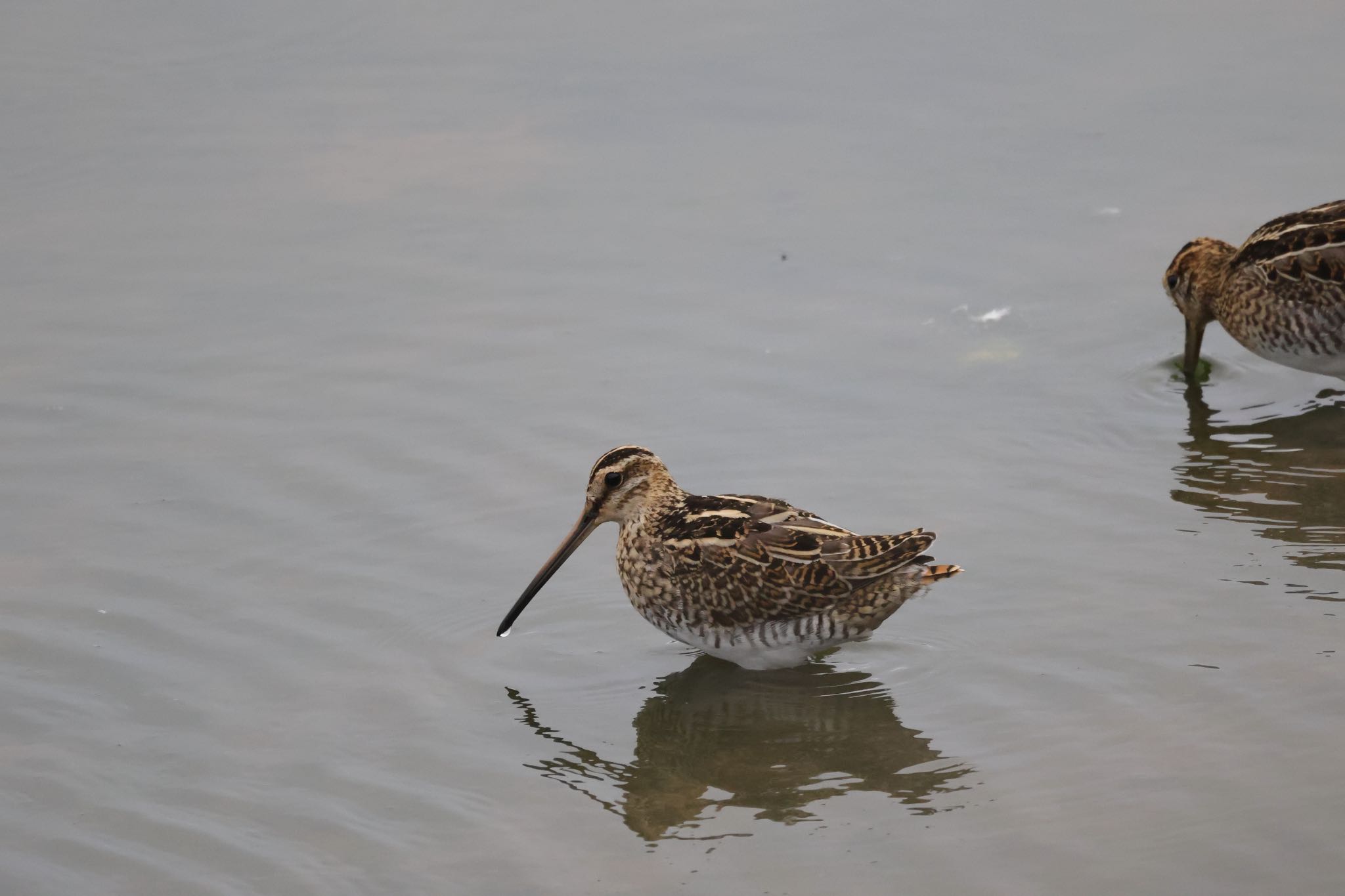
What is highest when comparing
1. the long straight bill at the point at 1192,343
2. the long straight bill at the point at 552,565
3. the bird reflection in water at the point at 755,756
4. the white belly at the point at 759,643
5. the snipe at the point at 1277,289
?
the snipe at the point at 1277,289

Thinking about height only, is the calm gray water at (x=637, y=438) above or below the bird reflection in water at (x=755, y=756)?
above

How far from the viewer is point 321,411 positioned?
8.76 m

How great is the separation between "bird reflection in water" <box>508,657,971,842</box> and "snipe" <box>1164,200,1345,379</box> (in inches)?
130

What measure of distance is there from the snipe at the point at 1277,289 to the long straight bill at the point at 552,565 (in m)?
3.66

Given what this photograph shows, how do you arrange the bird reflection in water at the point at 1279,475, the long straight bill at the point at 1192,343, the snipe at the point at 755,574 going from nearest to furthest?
the snipe at the point at 755,574 → the bird reflection in water at the point at 1279,475 → the long straight bill at the point at 1192,343

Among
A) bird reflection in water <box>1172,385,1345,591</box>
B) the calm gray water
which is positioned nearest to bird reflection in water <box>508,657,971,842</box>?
the calm gray water

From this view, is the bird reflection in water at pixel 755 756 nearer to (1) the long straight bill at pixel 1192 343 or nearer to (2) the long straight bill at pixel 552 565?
(2) the long straight bill at pixel 552 565

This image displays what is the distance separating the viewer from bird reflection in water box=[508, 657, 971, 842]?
596cm

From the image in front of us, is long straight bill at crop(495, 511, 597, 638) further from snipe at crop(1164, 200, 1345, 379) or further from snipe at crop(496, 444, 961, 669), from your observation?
snipe at crop(1164, 200, 1345, 379)

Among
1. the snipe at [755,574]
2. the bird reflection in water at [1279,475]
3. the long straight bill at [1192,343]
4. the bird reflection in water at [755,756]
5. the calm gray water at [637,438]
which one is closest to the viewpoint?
the calm gray water at [637,438]

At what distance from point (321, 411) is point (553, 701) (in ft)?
8.76

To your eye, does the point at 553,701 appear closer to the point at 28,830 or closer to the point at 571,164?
the point at 28,830

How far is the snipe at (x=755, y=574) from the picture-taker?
684 centimetres

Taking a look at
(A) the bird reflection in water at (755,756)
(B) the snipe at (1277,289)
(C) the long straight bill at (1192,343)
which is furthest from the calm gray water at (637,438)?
(B) the snipe at (1277,289)
